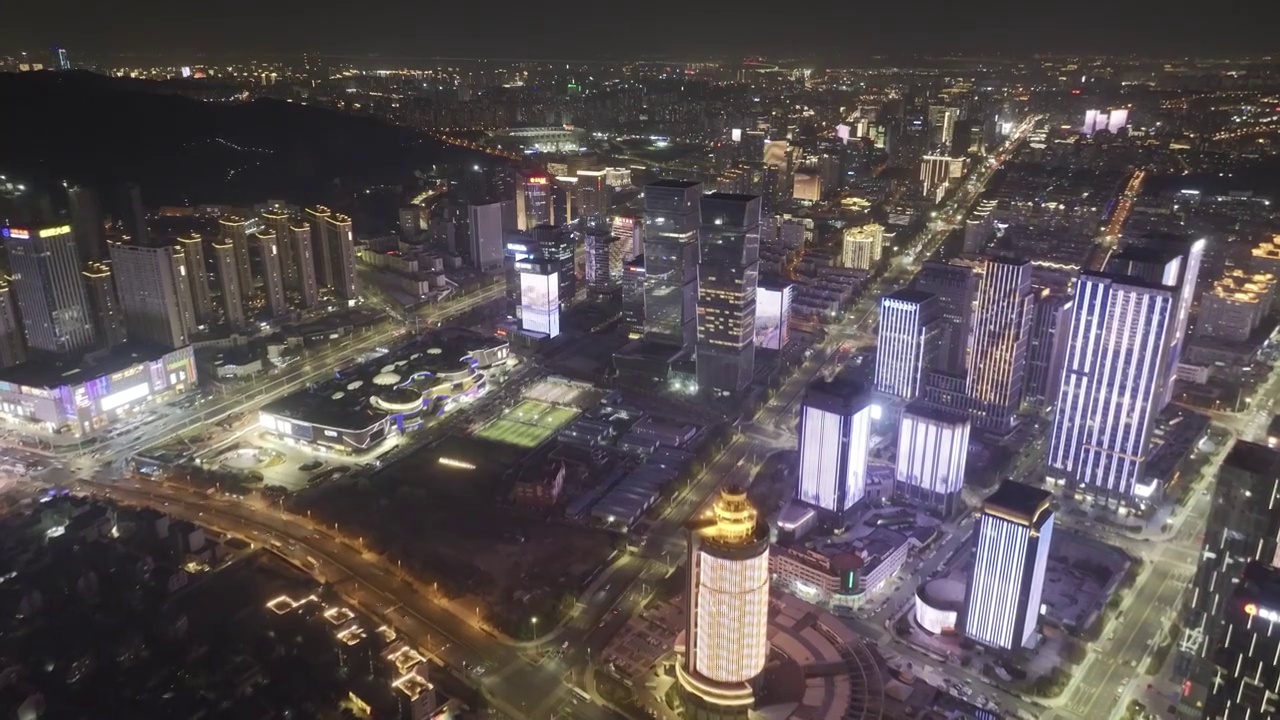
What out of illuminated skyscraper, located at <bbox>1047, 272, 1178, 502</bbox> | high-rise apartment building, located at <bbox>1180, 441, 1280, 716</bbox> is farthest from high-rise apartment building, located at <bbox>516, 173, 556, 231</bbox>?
high-rise apartment building, located at <bbox>1180, 441, 1280, 716</bbox>

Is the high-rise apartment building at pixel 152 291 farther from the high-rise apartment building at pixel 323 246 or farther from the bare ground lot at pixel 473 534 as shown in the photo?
the bare ground lot at pixel 473 534

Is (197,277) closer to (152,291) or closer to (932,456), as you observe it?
(152,291)

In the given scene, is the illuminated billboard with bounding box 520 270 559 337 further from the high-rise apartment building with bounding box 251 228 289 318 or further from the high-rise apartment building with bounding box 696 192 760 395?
the high-rise apartment building with bounding box 251 228 289 318

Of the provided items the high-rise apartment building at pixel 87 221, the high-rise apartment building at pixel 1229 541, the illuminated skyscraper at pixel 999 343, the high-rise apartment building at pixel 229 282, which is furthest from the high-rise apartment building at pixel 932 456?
the high-rise apartment building at pixel 87 221

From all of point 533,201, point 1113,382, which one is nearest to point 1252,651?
point 1113,382

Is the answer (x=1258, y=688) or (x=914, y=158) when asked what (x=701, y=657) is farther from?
(x=914, y=158)
